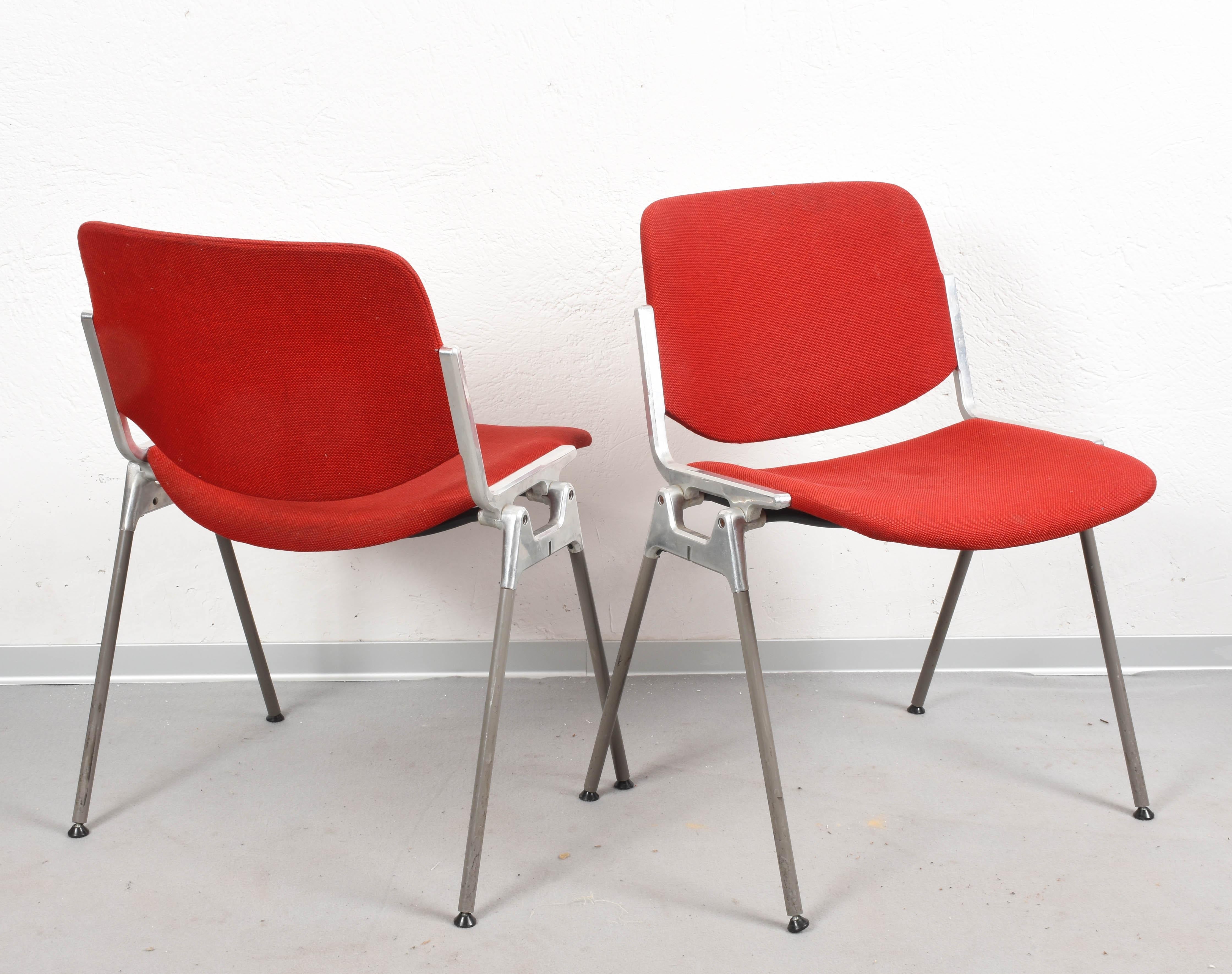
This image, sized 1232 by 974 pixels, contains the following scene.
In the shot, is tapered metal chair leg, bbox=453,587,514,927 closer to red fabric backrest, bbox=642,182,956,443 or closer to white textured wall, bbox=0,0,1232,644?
red fabric backrest, bbox=642,182,956,443

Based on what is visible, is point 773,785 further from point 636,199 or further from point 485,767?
point 636,199

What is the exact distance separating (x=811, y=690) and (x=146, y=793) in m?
1.09

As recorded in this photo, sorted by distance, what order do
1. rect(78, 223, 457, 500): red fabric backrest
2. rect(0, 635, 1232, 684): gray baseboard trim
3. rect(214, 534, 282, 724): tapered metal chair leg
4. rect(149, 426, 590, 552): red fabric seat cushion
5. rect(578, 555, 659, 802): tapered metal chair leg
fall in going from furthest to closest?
1. rect(0, 635, 1232, 684): gray baseboard trim
2. rect(214, 534, 282, 724): tapered metal chair leg
3. rect(578, 555, 659, 802): tapered metal chair leg
4. rect(149, 426, 590, 552): red fabric seat cushion
5. rect(78, 223, 457, 500): red fabric backrest

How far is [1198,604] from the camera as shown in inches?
73.0

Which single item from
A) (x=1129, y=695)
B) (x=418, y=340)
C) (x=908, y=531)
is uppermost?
(x=418, y=340)

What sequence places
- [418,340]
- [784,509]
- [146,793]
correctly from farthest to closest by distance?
[146,793] < [784,509] < [418,340]

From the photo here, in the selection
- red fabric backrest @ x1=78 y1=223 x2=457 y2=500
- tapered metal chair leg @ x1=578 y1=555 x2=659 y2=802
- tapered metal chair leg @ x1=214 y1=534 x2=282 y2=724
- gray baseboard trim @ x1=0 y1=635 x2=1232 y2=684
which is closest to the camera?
red fabric backrest @ x1=78 y1=223 x2=457 y2=500

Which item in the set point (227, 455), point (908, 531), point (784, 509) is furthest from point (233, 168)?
point (908, 531)

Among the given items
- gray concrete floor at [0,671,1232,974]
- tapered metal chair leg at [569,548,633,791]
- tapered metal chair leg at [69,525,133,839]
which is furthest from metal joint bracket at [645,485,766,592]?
tapered metal chair leg at [69,525,133,839]

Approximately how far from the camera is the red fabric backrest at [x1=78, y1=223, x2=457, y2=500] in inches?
39.8

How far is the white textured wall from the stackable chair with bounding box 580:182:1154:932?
10.0 inches

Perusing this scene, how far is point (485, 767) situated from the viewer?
3.85ft

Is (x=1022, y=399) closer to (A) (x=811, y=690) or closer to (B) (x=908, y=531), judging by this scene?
(A) (x=811, y=690)

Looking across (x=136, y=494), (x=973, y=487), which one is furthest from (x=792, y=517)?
(x=136, y=494)
